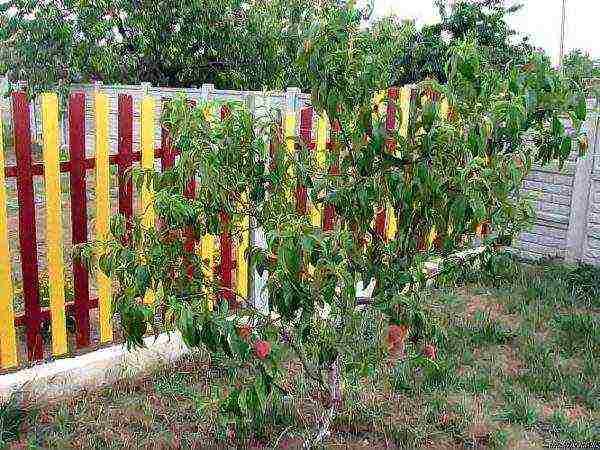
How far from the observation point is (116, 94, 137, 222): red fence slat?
3764mm

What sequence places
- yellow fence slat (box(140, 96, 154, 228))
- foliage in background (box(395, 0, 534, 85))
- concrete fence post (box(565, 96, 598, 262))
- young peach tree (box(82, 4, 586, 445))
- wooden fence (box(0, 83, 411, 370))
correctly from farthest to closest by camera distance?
1. foliage in background (box(395, 0, 534, 85))
2. concrete fence post (box(565, 96, 598, 262))
3. yellow fence slat (box(140, 96, 154, 228))
4. wooden fence (box(0, 83, 411, 370))
5. young peach tree (box(82, 4, 586, 445))

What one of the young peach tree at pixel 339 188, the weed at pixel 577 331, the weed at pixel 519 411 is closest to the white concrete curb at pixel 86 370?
the young peach tree at pixel 339 188

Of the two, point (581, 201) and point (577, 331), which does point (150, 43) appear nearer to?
point (581, 201)

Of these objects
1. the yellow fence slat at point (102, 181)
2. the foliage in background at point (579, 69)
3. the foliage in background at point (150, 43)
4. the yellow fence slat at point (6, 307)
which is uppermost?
the foliage in background at point (150, 43)

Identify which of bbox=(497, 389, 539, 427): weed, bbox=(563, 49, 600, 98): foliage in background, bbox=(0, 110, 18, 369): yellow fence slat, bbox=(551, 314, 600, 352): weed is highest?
bbox=(563, 49, 600, 98): foliage in background

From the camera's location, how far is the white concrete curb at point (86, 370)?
3662 millimetres

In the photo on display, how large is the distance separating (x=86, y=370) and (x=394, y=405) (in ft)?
5.50

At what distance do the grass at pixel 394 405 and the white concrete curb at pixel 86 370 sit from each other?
70mm

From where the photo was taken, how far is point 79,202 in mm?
3734

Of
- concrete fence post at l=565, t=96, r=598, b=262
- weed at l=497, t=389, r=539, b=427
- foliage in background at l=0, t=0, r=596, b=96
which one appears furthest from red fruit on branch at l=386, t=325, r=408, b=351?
foliage in background at l=0, t=0, r=596, b=96

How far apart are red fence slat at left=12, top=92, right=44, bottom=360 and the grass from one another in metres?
0.39

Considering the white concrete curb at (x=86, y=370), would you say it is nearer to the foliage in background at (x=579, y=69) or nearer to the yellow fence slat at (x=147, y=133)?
the yellow fence slat at (x=147, y=133)

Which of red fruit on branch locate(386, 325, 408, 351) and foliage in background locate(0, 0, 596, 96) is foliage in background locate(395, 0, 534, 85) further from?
red fruit on branch locate(386, 325, 408, 351)

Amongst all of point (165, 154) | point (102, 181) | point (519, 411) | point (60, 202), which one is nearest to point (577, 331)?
point (519, 411)
